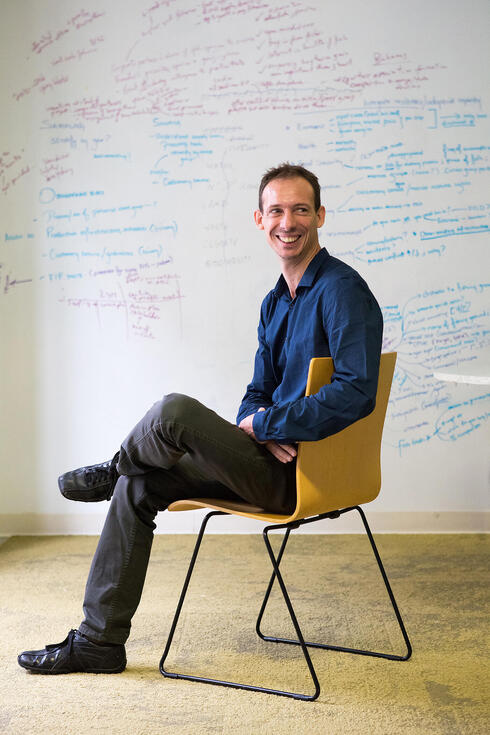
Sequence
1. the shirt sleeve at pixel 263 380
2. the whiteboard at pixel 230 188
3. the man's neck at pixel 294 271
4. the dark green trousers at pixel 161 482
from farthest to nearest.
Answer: the whiteboard at pixel 230 188
the shirt sleeve at pixel 263 380
the man's neck at pixel 294 271
the dark green trousers at pixel 161 482

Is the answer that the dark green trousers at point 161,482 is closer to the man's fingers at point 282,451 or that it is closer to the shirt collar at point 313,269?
the man's fingers at point 282,451

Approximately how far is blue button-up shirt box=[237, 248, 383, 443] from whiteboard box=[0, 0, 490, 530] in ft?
4.64

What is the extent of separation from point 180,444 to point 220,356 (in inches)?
68.5

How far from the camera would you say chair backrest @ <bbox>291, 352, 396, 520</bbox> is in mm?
1907

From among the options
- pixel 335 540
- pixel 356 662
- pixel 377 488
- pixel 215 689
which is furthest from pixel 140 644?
pixel 335 540

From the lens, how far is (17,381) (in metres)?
3.67

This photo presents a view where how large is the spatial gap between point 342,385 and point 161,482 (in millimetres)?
530

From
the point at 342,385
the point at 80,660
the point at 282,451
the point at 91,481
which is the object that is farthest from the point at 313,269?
the point at 80,660

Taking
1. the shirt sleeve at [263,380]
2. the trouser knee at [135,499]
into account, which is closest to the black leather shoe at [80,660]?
the trouser knee at [135,499]

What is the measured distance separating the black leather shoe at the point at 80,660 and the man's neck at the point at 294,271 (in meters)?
1.02

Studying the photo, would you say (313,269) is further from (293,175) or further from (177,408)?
(177,408)

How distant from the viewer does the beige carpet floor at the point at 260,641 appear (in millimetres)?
1817

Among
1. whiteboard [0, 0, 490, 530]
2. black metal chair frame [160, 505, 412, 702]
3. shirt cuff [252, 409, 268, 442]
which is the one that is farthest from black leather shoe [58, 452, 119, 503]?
whiteboard [0, 0, 490, 530]

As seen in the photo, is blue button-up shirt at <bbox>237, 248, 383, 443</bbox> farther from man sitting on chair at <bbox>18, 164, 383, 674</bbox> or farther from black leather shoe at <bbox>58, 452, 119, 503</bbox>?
black leather shoe at <bbox>58, 452, 119, 503</bbox>
